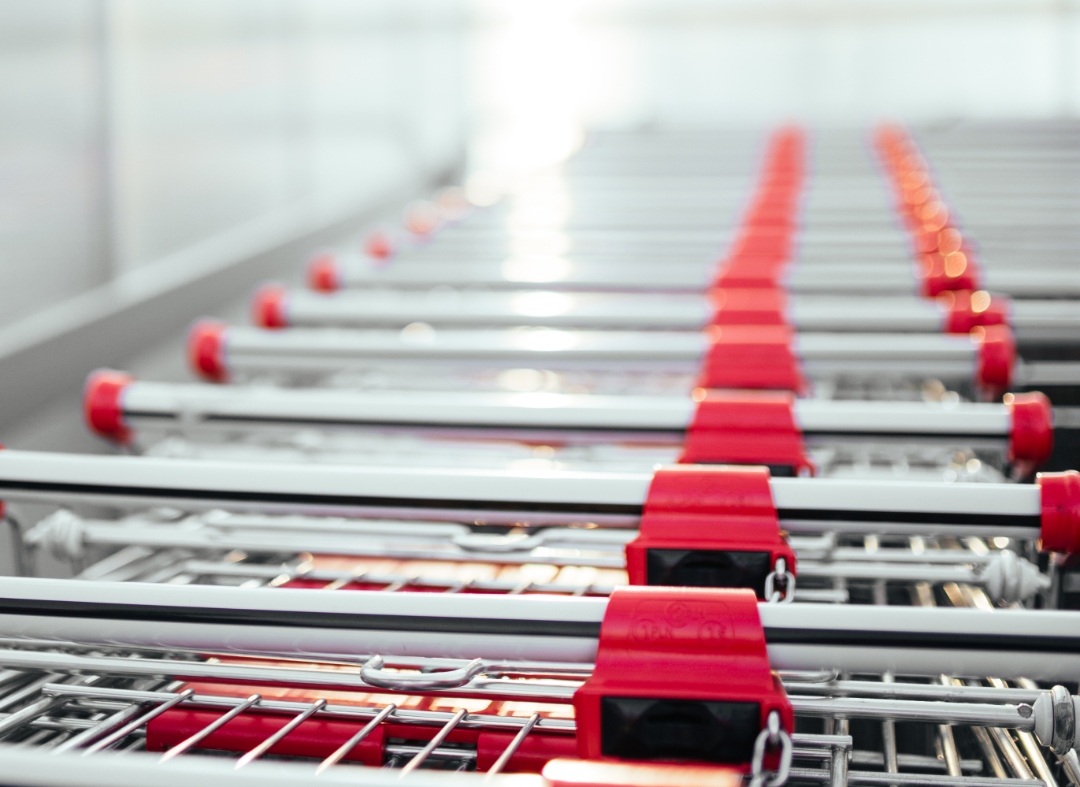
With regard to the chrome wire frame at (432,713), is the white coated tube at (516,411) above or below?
above

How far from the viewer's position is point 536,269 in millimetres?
2053

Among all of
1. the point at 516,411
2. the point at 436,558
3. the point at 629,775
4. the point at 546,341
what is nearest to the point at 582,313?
the point at 546,341

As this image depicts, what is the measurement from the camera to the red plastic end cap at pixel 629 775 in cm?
59

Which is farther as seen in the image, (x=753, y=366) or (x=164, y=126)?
(x=164, y=126)

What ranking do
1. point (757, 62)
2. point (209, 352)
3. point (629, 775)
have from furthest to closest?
1. point (757, 62)
2. point (209, 352)
3. point (629, 775)

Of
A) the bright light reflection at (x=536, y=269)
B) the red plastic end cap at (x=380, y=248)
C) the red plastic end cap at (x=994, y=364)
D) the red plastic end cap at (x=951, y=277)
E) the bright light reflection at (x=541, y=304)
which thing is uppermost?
the red plastic end cap at (x=380, y=248)

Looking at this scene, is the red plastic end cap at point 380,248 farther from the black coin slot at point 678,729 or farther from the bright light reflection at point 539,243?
the black coin slot at point 678,729

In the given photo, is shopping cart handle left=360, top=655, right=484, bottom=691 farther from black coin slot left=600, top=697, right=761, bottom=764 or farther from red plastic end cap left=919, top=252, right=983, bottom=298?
red plastic end cap left=919, top=252, right=983, bottom=298

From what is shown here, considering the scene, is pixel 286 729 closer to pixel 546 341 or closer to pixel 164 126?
pixel 546 341

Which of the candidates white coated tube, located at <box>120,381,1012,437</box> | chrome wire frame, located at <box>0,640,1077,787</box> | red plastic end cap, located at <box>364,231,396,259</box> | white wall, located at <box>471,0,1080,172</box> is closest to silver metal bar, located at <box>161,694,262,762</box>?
chrome wire frame, located at <box>0,640,1077,787</box>

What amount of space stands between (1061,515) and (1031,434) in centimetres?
22

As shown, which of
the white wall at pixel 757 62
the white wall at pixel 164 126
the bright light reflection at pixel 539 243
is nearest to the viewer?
the white wall at pixel 164 126

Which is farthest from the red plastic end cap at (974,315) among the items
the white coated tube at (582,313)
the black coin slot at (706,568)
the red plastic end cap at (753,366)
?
the black coin slot at (706,568)

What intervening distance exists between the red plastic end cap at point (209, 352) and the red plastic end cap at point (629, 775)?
954 mm
